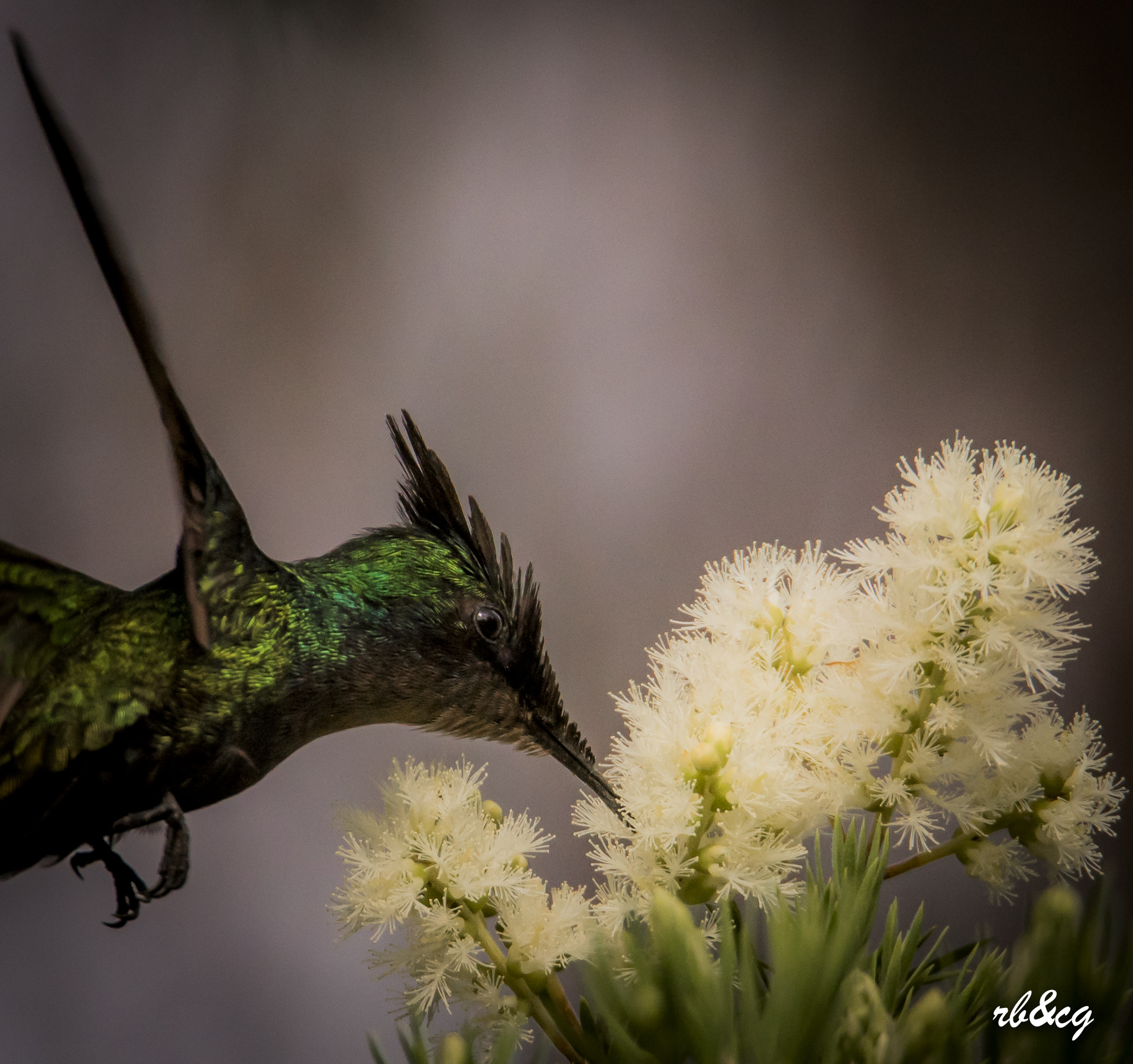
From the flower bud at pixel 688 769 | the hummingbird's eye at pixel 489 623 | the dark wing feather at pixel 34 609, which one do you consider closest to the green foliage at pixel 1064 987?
the flower bud at pixel 688 769

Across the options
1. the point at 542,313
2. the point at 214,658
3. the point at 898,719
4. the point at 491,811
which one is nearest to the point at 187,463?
the point at 214,658

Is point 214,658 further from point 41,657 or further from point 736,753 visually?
point 736,753

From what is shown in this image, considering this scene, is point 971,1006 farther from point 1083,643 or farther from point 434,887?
point 1083,643

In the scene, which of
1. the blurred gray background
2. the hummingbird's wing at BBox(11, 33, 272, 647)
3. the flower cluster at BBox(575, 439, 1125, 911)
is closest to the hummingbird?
the hummingbird's wing at BBox(11, 33, 272, 647)

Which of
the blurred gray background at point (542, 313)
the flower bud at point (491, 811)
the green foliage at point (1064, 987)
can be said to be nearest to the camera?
the green foliage at point (1064, 987)

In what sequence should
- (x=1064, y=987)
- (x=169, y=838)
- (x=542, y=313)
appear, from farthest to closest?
(x=542, y=313) < (x=169, y=838) < (x=1064, y=987)

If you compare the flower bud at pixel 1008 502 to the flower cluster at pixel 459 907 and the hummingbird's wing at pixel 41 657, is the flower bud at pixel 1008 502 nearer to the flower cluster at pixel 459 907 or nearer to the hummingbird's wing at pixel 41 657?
the flower cluster at pixel 459 907

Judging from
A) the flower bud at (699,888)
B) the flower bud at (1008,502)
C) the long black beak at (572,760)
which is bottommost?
the flower bud at (699,888)
